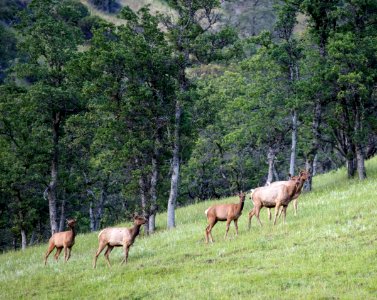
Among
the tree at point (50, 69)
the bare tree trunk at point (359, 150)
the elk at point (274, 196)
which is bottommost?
the elk at point (274, 196)

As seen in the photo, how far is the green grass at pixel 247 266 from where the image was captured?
1376 centimetres

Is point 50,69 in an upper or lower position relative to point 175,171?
upper

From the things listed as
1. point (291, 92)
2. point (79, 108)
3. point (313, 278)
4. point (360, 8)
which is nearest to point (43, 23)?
point (79, 108)

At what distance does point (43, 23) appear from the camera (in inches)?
1435

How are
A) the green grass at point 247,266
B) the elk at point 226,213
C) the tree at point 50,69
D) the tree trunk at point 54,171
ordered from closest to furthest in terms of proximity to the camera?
the green grass at point 247,266
the elk at point 226,213
the tree at point 50,69
the tree trunk at point 54,171

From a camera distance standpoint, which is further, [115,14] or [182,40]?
[115,14]

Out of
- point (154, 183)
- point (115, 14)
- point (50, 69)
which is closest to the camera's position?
point (154, 183)

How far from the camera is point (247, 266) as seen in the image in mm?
16250

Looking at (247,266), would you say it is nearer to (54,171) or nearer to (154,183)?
(154,183)

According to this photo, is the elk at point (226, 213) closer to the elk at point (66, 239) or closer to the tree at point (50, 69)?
the elk at point (66, 239)

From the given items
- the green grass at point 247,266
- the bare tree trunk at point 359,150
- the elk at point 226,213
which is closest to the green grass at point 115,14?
the bare tree trunk at point 359,150

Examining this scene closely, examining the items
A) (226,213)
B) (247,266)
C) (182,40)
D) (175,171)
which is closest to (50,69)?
(182,40)

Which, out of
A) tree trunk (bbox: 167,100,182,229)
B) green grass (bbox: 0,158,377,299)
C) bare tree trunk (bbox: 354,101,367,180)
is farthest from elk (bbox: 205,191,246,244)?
bare tree trunk (bbox: 354,101,367,180)

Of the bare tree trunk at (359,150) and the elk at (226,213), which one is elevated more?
the bare tree trunk at (359,150)
